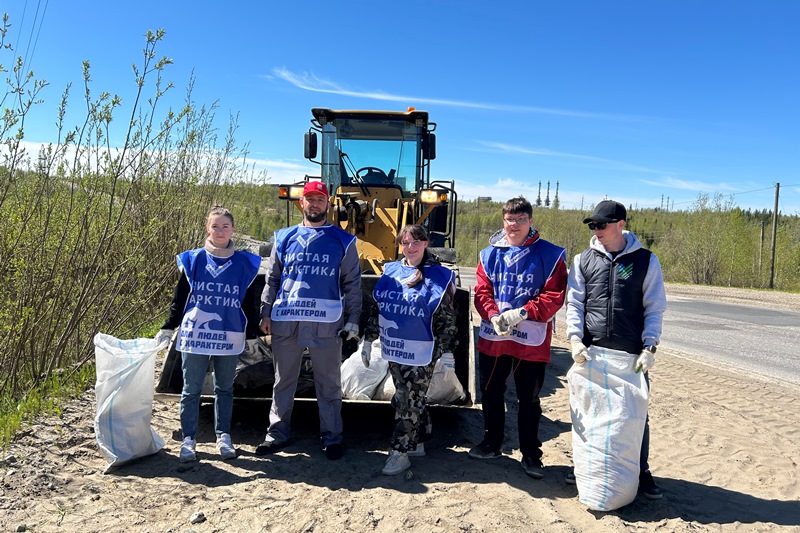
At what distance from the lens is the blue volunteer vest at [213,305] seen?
12.3 feet

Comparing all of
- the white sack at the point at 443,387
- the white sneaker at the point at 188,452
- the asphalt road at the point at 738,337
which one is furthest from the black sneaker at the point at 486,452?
the asphalt road at the point at 738,337

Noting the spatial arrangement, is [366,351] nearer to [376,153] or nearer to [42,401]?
[42,401]

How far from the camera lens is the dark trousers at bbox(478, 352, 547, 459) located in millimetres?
3652

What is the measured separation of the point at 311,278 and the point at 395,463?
1412 millimetres

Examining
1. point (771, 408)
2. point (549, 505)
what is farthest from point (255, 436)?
point (771, 408)

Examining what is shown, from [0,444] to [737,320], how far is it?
14518mm

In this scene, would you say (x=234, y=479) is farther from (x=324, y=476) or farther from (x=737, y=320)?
(x=737, y=320)

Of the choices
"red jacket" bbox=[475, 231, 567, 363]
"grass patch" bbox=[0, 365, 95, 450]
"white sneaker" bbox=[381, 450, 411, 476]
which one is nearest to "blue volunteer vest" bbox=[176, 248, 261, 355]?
"white sneaker" bbox=[381, 450, 411, 476]

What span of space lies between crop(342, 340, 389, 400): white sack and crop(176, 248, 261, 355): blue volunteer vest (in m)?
1.03

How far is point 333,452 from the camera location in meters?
3.93

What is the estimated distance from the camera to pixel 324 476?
3.67 m

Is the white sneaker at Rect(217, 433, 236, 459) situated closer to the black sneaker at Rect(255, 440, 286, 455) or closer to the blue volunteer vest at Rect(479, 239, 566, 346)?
the black sneaker at Rect(255, 440, 286, 455)

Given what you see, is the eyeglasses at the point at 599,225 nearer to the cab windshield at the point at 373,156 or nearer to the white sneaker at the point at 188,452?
the white sneaker at the point at 188,452

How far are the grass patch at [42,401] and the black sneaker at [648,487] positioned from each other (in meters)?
4.29
